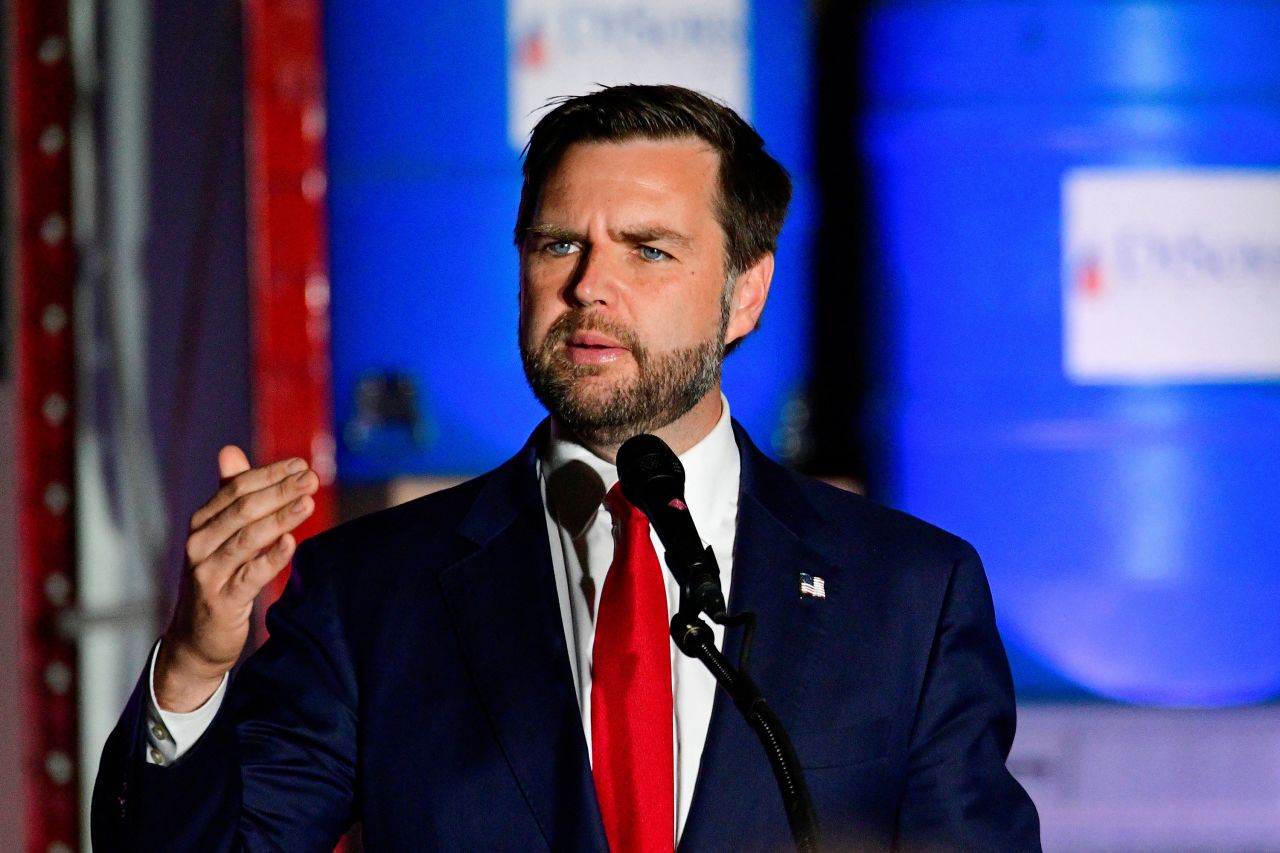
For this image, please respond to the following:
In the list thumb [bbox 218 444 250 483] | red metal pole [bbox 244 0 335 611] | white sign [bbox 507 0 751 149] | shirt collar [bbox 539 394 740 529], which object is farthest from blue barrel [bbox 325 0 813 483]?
thumb [bbox 218 444 250 483]

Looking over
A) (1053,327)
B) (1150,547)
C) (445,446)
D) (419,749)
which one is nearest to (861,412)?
(1053,327)

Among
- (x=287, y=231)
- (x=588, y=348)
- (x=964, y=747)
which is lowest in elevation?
(x=964, y=747)

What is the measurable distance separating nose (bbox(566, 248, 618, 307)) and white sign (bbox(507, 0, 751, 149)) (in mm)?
1285

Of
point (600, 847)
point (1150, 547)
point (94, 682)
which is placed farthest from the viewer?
point (1150, 547)

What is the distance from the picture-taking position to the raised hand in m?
1.08

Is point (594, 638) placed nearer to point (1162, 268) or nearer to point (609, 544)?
point (609, 544)

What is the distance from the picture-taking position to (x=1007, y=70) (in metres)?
2.63

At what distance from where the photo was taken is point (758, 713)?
0.98 meters

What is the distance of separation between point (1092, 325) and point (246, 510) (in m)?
1.85

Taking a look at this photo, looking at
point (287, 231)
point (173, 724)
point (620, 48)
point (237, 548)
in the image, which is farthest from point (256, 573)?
point (620, 48)

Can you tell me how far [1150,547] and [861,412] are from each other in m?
0.53

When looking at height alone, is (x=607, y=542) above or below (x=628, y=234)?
below

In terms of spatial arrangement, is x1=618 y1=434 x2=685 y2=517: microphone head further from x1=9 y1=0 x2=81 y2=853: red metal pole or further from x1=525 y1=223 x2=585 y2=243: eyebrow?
x1=9 y1=0 x2=81 y2=853: red metal pole

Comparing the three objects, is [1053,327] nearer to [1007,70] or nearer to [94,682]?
[1007,70]
